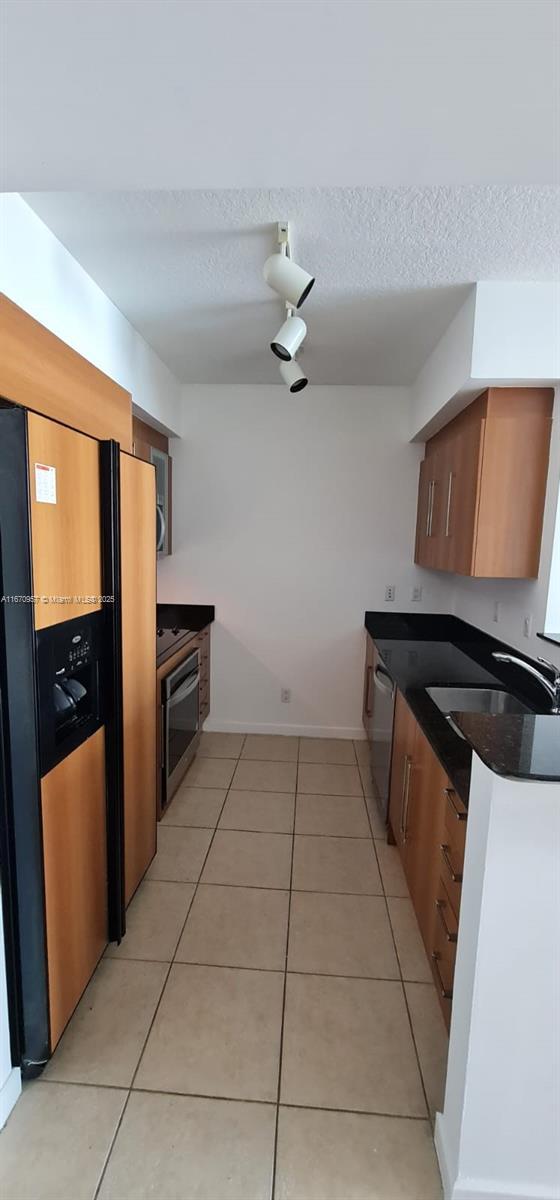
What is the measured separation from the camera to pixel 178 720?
8.72ft

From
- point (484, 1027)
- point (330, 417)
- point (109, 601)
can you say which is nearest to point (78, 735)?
point (109, 601)

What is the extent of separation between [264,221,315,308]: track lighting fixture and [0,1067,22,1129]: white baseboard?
7.90ft

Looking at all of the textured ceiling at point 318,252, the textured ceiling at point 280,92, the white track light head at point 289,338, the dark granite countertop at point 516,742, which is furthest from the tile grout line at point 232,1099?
the textured ceiling at point 318,252

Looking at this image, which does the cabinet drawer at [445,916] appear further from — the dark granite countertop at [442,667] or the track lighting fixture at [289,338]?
the track lighting fixture at [289,338]

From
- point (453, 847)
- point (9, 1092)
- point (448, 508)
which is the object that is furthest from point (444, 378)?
point (9, 1092)

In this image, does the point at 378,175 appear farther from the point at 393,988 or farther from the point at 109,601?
the point at 393,988

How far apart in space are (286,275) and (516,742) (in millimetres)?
1571

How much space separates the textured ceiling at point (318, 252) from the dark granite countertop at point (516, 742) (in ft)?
4.88

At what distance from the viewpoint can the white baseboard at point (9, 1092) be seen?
48.6 inches

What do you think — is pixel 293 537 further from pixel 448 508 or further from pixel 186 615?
pixel 448 508

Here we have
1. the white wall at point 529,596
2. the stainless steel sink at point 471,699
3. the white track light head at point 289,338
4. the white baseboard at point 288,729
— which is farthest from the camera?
the white baseboard at point 288,729

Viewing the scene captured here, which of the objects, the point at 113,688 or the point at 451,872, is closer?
the point at 451,872

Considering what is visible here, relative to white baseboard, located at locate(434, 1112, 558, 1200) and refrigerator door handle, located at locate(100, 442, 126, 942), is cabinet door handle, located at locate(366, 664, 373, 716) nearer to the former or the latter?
refrigerator door handle, located at locate(100, 442, 126, 942)

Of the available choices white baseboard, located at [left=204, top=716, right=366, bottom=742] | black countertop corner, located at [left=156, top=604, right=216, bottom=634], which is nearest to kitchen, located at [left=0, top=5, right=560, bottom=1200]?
black countertop corner, located at [left=156, top=604, right=216, bottom=634]
